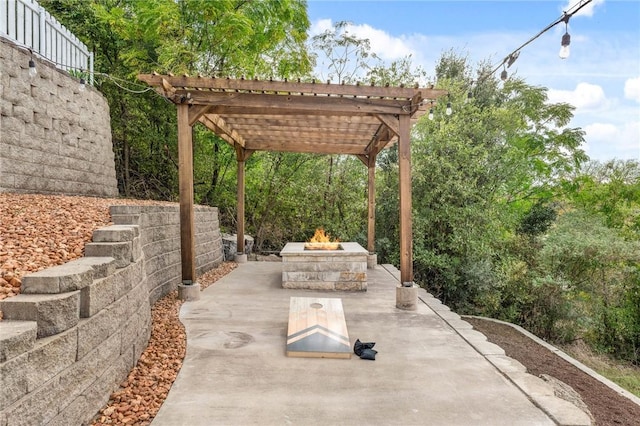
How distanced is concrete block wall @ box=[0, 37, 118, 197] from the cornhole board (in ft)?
13.7

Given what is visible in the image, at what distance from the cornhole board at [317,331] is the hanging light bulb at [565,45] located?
12.7 ft

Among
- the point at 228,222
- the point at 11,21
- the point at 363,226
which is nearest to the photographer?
the point at 11,21

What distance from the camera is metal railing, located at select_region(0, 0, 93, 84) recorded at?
5.19 metres

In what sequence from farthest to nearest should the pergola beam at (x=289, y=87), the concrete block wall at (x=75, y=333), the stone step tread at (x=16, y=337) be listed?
the pergola beam at (x=289, y=87) → the concrete block wall at (x=75, y=333) → the stone step tread at (x=16, y=337)

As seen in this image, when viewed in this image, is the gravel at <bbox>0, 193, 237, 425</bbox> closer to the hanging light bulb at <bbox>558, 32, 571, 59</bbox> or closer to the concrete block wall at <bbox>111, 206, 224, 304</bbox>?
the concrete block wall at <bbox>111, 206, 224, 304</bbox>

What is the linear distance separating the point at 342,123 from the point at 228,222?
265 inches

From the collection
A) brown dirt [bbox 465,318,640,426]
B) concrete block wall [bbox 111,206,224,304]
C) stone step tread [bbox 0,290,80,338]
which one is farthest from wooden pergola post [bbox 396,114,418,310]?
stone step tread [bbox 0,290,80,338]

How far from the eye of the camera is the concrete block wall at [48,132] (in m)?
4.91

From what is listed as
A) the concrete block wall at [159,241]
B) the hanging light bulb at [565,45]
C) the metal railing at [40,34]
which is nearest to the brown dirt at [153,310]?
the concrete block wall at [159,241]

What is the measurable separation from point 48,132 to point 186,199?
239 cm

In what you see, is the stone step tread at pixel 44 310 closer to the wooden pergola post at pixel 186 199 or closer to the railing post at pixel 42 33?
the wooden pergola post at pixel 186 199

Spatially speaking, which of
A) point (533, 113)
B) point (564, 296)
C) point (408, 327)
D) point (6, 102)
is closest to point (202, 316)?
point (408, 327)

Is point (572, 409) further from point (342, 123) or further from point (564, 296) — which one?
point (564, 296)

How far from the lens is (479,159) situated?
9805mm
